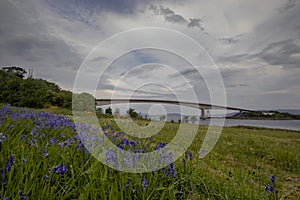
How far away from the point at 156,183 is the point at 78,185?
76 cm

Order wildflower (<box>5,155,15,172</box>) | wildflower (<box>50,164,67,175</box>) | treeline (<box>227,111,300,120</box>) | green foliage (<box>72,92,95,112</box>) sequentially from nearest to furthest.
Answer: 1. wildflower (<box>5,155,15,172</box>)
2. wildflower (<box>50,164,67,175</box>)
3. green foliage (<box>72,92,95,112</box>)
4. treeline (<box>227,111,300,120</box>)

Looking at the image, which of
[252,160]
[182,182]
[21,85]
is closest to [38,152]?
[182,182]

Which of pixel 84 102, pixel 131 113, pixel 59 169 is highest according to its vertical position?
pixel 84 102

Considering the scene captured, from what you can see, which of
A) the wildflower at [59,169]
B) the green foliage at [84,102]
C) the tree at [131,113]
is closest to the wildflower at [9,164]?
the wildflower at [59,169]

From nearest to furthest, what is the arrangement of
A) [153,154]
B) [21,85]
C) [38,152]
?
[38,152] < [153,154] < [21,85]

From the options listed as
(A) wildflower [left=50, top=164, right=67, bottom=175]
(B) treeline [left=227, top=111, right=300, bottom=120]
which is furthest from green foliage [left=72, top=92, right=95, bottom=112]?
(B) treeline [left=227, top=111, right=300, bottom=120]

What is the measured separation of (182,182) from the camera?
84.4 inches

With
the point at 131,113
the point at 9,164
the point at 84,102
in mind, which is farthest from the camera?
the point at 84,102

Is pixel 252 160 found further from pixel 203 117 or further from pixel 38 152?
pixel 203 117

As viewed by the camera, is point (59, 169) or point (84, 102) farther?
point (84, 102)

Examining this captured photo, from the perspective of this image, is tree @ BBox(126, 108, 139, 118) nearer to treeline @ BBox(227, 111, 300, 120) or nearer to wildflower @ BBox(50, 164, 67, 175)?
wildflower @ BBox(50, 164, 67, 175)

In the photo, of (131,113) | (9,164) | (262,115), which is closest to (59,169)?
(9,164)

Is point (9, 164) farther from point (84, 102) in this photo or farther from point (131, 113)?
point (84, 102)

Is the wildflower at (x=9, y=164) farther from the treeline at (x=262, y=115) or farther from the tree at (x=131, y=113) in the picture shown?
the treeline at (x=262, y=115)
